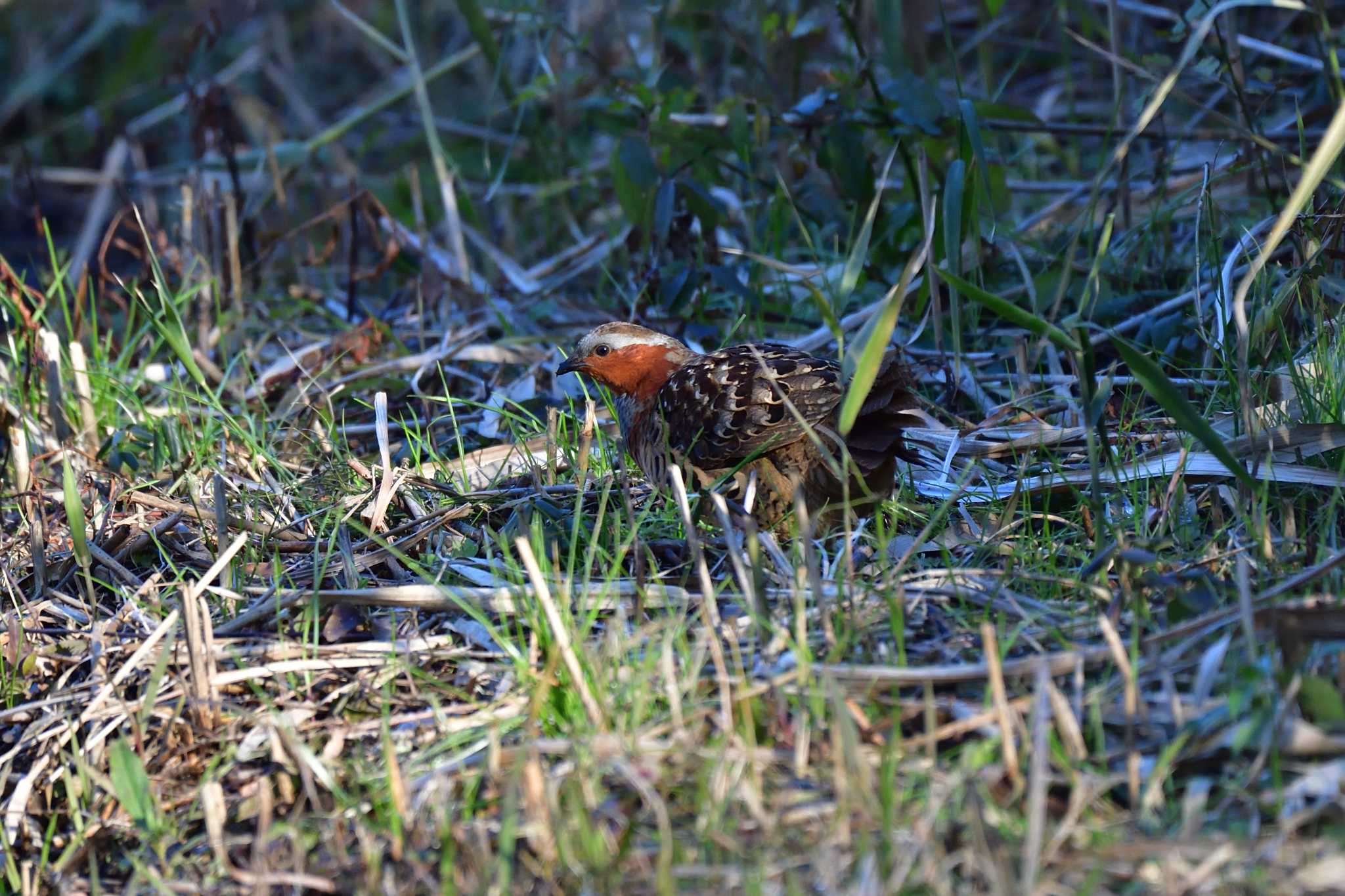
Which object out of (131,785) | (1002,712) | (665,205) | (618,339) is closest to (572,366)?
(618,339)

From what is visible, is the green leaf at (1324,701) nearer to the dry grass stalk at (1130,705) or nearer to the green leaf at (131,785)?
the dry grass stalk at (1130,705)

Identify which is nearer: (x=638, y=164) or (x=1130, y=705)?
(x=1130, y=705)

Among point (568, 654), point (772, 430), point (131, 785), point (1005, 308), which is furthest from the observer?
point (772, 430)

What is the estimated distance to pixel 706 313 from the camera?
4961 millimetres

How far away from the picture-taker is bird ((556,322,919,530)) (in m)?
3.36

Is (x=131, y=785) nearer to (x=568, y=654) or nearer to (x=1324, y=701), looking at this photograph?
(x=568, y=654)

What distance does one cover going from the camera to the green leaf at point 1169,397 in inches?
104

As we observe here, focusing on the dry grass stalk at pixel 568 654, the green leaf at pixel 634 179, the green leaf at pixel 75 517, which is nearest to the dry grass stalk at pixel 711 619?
the dry grass stalk at pixel 568 654

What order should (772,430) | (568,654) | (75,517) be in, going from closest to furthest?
1. (568,654)
2. (75,517)
3. (772,430)

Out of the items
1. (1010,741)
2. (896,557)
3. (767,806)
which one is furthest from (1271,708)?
(896,557)

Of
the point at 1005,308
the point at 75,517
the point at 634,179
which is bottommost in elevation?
the point at 75,517

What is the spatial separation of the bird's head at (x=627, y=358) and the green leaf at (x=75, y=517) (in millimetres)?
1499

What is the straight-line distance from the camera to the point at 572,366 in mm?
4141

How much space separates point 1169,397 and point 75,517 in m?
2.49
